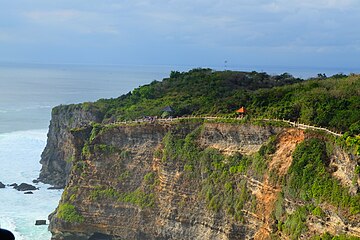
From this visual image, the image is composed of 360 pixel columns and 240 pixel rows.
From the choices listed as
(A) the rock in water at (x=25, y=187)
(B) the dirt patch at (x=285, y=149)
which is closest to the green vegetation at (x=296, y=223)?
(B) the dirt patch at (x=285, y=149)

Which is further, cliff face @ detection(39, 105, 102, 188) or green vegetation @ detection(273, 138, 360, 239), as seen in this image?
cliff face @ detection(39, 105, 102, 188)

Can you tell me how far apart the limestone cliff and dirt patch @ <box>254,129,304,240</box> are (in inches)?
2.4

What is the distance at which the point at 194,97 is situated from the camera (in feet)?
164

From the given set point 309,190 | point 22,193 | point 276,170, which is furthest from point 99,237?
point 309,190

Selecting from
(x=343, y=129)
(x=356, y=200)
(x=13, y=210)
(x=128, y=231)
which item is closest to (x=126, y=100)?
(x=13, y=210)

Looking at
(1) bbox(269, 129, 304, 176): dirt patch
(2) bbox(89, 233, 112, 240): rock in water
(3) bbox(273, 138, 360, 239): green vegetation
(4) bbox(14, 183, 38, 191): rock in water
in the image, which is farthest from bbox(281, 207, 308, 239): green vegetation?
(4) bbox(14, 183, 38, 191): rock in water

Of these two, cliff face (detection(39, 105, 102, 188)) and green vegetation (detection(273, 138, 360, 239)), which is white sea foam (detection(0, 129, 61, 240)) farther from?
green vegetation (detection(273, 138, 360, 239))

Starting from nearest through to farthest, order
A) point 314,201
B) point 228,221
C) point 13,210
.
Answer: point 314,201 → point 228,221 → point 13,210

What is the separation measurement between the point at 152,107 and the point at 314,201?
988 inches

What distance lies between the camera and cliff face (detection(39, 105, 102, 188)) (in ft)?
182

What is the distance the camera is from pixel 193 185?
3547cm

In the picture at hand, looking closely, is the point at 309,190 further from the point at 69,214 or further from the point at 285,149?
the point at 69,214

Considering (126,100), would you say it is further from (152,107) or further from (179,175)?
(179,175)

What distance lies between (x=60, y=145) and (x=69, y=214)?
19805 mm
